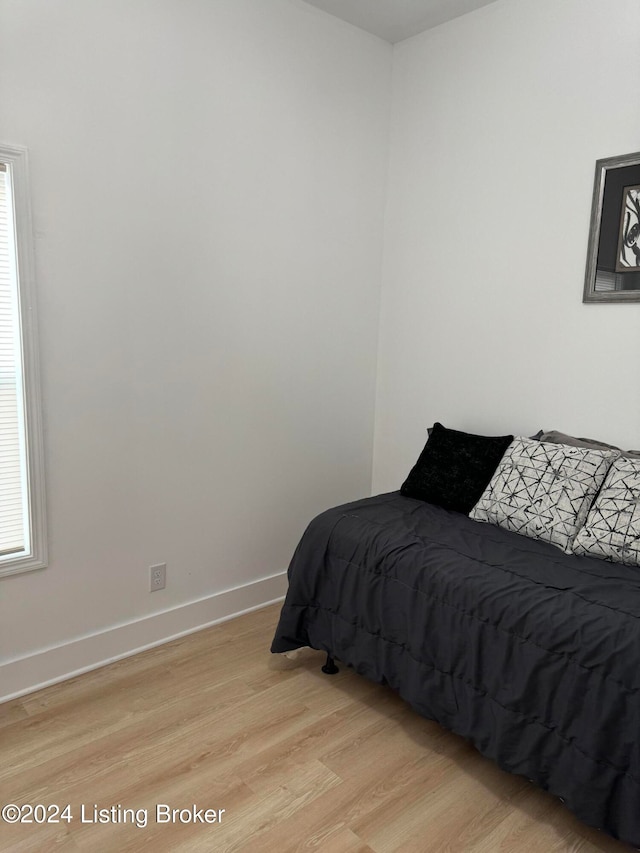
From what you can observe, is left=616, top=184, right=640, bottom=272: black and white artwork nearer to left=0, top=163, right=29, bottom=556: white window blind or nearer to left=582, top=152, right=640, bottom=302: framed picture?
left=582, top=152, right=640, bottom=302: framed picture

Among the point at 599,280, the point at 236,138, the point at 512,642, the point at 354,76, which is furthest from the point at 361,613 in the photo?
the point at 354,76

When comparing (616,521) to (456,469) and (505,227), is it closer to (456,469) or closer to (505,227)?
(456,469)

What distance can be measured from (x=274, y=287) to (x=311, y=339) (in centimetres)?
34

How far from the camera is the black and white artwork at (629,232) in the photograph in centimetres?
248

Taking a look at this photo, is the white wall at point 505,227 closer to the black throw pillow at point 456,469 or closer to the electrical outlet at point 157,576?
the black throw pillow at point 456,469

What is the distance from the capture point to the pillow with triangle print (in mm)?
2332

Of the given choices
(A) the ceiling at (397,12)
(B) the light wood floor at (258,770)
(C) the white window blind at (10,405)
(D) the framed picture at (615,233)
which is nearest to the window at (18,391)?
(C) the white window blind at (10,405)

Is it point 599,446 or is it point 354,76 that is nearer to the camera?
point 599,446

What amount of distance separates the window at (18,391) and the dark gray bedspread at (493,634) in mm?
1033

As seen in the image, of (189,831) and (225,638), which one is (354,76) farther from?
(189,831)

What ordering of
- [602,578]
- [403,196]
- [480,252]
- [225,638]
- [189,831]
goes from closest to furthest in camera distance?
[189,831] → [602,578] → [225,638] → [480,252] → [403,196]

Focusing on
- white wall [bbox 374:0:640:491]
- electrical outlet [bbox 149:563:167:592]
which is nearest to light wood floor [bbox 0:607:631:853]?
electrical outlet [bbox 149:563:167:592]

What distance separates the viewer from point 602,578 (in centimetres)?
204

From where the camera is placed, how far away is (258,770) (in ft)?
6.54
